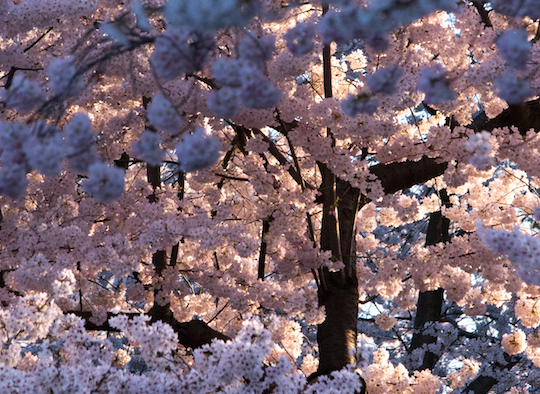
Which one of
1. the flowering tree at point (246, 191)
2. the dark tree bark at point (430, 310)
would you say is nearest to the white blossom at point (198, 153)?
the flowering tree at point (246, 191)

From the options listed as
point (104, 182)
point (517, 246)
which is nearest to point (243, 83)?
point (104, 182)

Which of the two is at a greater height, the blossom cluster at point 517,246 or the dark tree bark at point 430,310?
the dark tree bark at point 430,310

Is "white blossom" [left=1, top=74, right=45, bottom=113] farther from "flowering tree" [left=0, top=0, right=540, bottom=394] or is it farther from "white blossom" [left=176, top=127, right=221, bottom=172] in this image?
"white blossom" [left=176, top=127, right=221, bottom=172]

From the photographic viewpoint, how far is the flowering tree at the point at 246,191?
3.23 metres

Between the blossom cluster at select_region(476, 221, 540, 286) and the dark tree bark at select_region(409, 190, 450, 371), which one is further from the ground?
the dark tree bark at select_region(409, 190, 450, 371)

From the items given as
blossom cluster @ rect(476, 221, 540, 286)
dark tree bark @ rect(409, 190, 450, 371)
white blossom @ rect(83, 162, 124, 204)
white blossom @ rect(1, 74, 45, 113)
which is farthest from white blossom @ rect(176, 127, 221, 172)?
dark tree bark @ rect(409, 190, 450, 371)

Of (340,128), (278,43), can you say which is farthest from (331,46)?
(340,128)

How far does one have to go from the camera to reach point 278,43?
256 inches

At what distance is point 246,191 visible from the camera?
26.6 feet

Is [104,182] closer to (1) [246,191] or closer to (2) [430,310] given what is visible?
(1) [246,191]

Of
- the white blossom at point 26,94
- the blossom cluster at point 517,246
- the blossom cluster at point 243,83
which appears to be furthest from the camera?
the blossom cluster at point 517,246

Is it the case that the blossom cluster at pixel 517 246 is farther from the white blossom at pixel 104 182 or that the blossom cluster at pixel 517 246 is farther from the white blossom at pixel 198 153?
the white blossom at pixel 104 182

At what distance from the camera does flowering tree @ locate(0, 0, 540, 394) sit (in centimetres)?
323

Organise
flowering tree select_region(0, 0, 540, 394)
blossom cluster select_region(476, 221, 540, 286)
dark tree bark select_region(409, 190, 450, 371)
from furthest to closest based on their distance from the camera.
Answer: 1. dark tree bark select_region(409, 190, 450, 371)
2. blossom cluster select_region(476, 221, 540, 286)
3. flowering tree select_region(0, 0, 540, 394)
